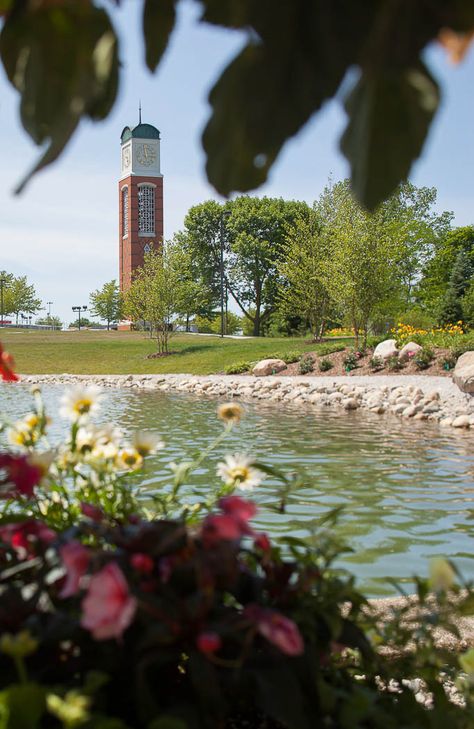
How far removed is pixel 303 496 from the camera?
582 cm

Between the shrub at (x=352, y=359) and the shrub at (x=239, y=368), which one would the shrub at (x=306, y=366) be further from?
the shrub at (x=239, y=368)

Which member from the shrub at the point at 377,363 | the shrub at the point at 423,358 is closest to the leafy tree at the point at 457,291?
the shrub at the point at 377,363

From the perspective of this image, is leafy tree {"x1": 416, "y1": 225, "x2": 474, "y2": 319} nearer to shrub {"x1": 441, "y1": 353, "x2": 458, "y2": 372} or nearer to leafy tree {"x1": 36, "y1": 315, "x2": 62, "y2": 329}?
shrub {"x1": 441, "y1": 353, "x2": 458, "y2": 372}

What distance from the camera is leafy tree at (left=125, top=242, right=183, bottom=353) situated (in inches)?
1206

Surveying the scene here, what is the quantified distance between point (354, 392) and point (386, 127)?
14.9m

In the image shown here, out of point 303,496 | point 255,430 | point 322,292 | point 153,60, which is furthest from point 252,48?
point 322,292

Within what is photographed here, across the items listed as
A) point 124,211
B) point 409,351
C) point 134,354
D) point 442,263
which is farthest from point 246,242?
point 409,351

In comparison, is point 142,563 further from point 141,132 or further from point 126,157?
point 126,157

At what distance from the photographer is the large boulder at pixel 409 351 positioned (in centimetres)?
1792

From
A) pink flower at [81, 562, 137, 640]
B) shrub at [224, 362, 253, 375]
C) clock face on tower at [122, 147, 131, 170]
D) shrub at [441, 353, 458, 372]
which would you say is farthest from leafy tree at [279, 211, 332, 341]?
clock face on tower at [122, 147, 131, 170]

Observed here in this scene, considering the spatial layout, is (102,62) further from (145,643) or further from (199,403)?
(199,403)

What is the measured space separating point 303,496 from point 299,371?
15.0 meters

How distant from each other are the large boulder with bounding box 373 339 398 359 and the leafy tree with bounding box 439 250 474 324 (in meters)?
12.8

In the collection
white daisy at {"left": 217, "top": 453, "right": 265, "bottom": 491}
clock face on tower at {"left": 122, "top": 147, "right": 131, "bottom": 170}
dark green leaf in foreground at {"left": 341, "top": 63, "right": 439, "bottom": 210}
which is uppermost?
clock face on tower at {"left": 122, "top": 147, "right": 131, "bottom": 170}
